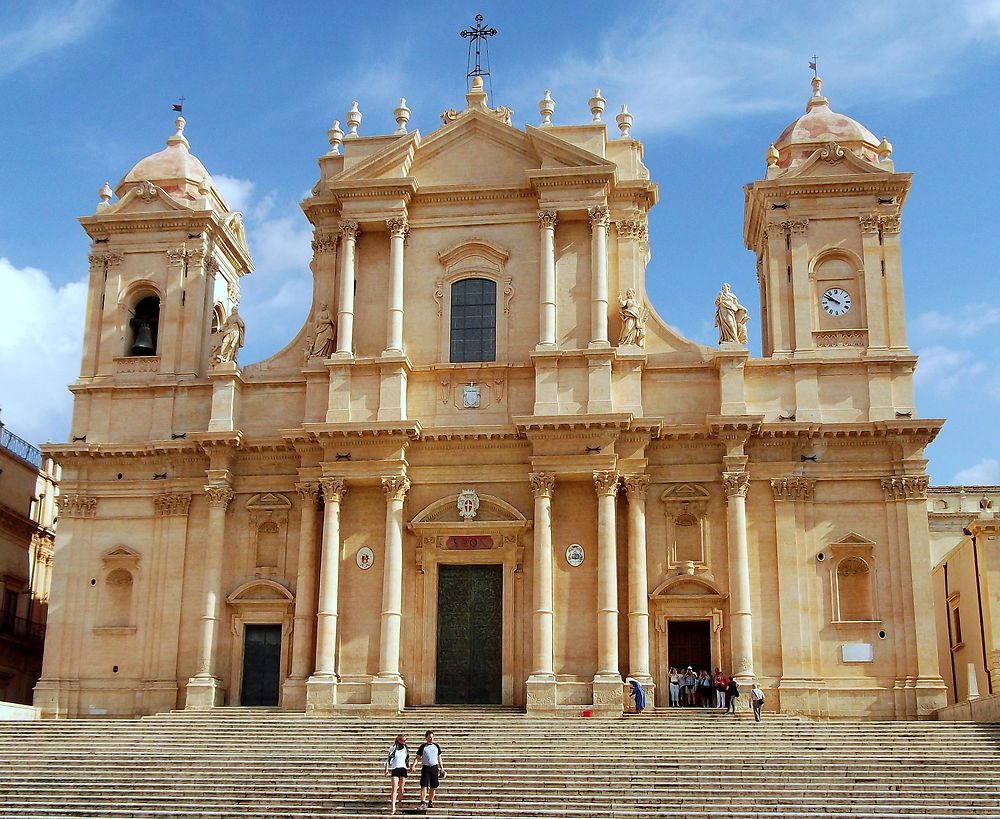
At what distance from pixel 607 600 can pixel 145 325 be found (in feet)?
49.9

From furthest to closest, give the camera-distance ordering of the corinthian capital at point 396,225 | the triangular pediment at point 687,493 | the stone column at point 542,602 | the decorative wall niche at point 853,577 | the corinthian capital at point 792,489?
the corinthian capital at point 396,225
the triangular pediment at point 687,493
the corinthian capital at point 792,489
the decorative wall niche at point 853,577
the stone column at point 542,602

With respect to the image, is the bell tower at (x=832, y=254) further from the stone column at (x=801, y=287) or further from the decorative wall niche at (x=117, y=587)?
the decorative wall niche at (x=117, y=587)

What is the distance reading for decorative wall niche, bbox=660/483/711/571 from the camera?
105ft

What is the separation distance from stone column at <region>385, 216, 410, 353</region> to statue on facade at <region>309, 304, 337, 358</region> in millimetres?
1642

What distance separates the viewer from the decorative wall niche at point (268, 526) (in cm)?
3366

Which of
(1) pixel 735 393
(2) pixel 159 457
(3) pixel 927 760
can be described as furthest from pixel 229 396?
(3) pixel 927 760

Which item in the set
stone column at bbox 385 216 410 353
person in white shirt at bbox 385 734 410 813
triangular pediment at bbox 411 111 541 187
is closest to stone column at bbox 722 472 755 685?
stone column at bbox 385 216 410 353

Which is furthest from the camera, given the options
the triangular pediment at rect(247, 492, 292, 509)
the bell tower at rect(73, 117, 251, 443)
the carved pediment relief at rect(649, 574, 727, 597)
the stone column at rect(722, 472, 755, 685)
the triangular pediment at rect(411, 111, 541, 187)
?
the bell tower at rect(73, 117, 251, 443)

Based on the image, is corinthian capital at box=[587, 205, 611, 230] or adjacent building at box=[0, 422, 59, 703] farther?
adjacent building at box=[0, 422, 59, 703]

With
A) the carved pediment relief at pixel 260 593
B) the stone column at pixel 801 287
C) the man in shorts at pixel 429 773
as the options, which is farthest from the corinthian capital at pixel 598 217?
the man in shorts at pixel 429 773

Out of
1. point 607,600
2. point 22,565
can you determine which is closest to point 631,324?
point 607,600

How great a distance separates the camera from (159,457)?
114 ft

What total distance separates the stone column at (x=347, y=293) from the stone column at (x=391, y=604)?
12.7ft

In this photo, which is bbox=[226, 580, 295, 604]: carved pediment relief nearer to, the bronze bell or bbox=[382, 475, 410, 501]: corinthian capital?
bbox=[382, 475, 410, 501]: corinthian capital
